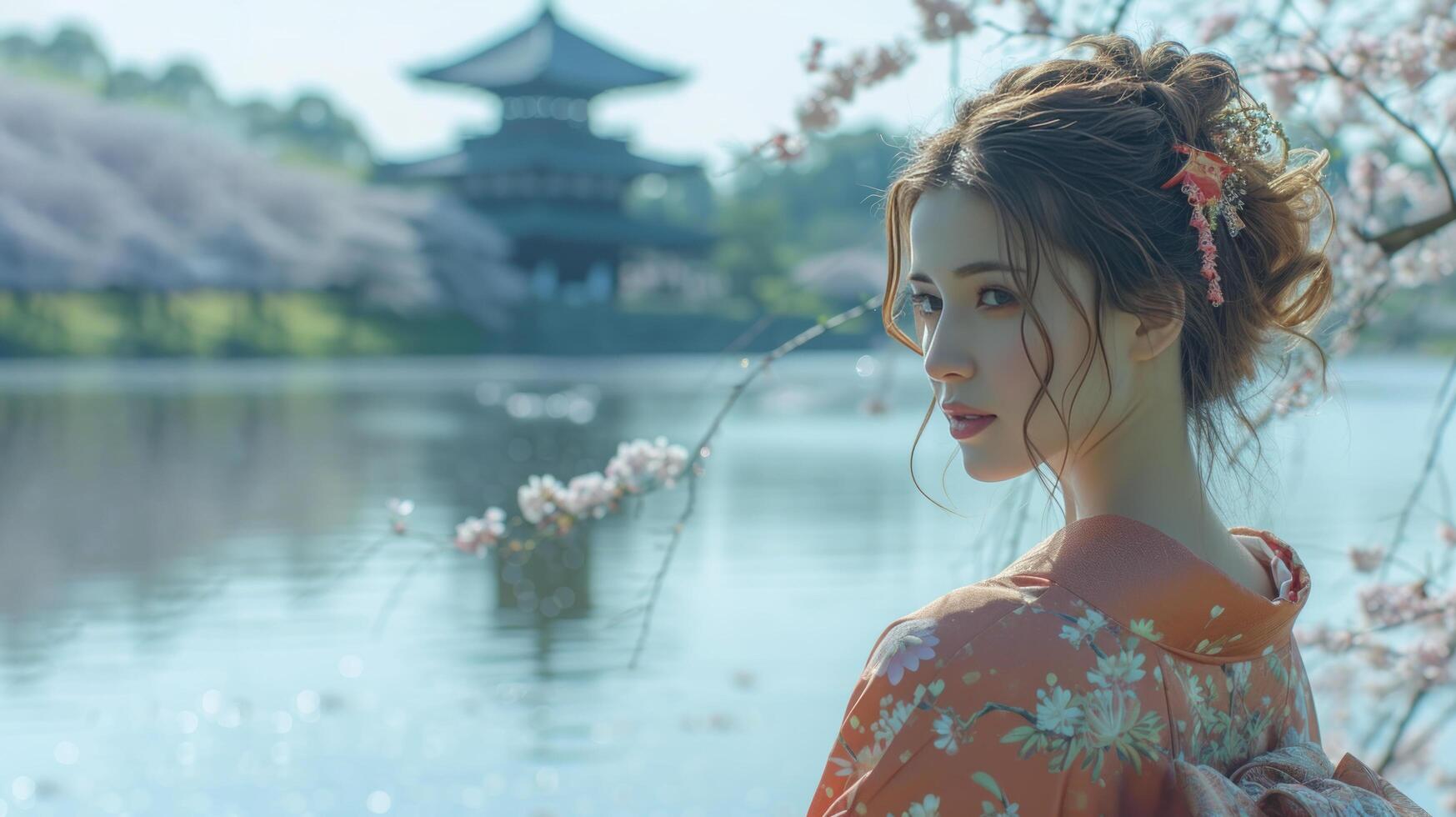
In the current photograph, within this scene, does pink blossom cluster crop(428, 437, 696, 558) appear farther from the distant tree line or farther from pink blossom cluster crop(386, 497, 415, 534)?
the distant tree line

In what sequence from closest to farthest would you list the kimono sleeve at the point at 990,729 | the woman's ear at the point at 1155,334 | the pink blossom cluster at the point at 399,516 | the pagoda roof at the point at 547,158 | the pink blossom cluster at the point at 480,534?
the kimono sleeve at the point at 990,729 < the woman's ear at the point at 1155,334 < the pink blossom cluster at the point at 399,516 < the pink blossom cluster at the point at 480,534 < the pagoda roof at the point at 547,158

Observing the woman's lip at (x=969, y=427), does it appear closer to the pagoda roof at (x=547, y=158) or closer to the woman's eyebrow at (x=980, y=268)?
the woman's eyebrow at (x=980, y=268)

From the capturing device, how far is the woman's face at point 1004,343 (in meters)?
0.80

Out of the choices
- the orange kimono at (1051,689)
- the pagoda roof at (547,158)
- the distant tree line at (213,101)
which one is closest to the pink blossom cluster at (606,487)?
the orange kimono at (1051,689)

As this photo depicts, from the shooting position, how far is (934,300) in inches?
33.8

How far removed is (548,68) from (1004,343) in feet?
96.6

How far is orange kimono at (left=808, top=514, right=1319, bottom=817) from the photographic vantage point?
2.35ft

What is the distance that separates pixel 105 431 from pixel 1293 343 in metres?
13.8

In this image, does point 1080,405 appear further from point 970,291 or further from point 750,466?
point 750,466

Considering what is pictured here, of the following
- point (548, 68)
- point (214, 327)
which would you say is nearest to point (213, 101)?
point (548, 68)

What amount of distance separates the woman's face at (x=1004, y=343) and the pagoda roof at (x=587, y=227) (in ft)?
94.2

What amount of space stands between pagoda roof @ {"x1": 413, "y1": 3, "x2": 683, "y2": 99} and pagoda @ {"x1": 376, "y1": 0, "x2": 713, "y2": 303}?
23 mm

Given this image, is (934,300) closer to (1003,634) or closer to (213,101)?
(1003,634)

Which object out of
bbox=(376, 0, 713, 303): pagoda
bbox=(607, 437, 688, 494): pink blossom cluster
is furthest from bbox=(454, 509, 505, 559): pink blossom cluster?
bbox=(376, 0, 713, 303): pagoda
